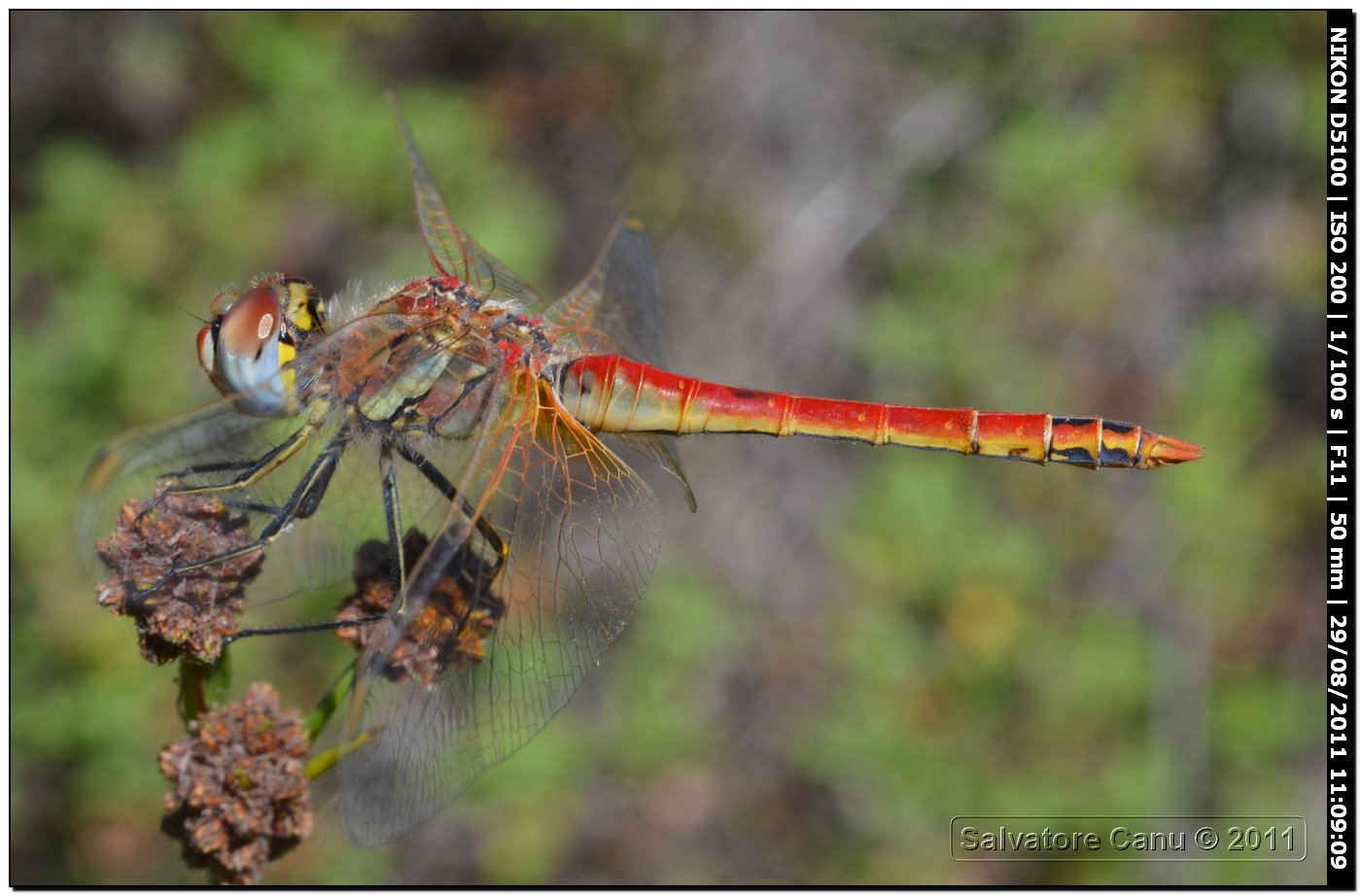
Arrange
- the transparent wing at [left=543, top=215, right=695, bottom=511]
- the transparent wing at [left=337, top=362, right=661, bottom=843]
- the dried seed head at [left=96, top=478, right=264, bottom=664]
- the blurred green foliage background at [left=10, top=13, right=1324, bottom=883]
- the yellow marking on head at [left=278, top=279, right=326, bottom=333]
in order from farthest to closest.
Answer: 1. the blurred green foliage background at [left=10, top=13, right=1324, bottom=883]
2. the transparent wing at [left=543, top=215, right=695, bottom=511]
3. the yellow marking on head at [left=278, top=279, right=326, bottom=333]
4. the transparent wing at [left=337, top=362, right=661, bottom=843]
5. the dried seed head at [left=96, top=478, right=264, bottom=664]

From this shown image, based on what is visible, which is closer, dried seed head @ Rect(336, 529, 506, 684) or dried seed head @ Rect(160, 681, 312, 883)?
dried seed head @ Rect(160, 681, 312, 883)

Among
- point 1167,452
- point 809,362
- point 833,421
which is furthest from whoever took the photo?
point 809,362

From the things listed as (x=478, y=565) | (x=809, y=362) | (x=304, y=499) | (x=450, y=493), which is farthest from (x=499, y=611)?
(x=809, y=362)

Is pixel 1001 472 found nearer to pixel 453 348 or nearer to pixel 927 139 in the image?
pixel 927 139

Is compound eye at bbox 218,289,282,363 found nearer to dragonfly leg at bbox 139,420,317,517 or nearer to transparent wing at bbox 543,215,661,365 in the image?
dragonfly leg at bbox 139,420,317,517

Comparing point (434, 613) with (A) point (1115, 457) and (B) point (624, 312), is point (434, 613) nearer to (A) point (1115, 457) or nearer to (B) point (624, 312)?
(B) point (624, 312)

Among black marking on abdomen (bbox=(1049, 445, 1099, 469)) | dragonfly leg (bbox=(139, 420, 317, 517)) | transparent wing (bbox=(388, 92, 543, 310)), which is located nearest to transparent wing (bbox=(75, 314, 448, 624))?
dragonfly leg (bbox=(139, 420, 317, 517))

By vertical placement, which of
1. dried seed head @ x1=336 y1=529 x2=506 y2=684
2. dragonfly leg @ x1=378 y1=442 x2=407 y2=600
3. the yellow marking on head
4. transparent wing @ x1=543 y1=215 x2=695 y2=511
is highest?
transparent wing @ x1=543 y1=215 x2=695 y2=511
